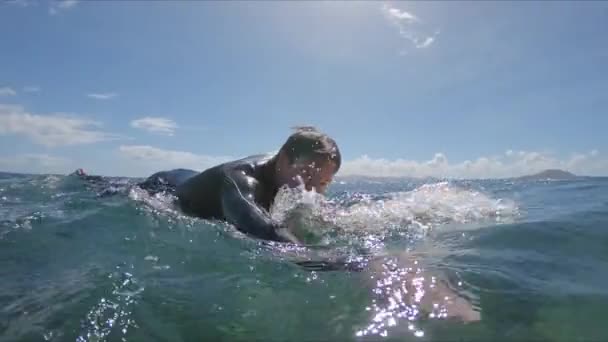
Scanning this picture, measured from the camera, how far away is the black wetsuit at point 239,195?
3477 mm

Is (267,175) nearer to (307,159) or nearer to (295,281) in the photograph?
(307,159)

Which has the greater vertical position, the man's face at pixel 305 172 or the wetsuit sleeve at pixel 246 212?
the man's face at pixel 305 172

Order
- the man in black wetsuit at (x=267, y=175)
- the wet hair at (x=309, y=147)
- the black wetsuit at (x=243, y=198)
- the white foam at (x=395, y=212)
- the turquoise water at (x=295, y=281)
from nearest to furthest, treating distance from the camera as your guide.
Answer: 1. the turquoise water at (x=295, y=281)
2. the black wetsuit at (x=243, y=198)
3. the man in black wetsuit at (x=267, y=175)
4. the wet hair at (x=309, y=147)
5. the white foam at (x=395, y=212)

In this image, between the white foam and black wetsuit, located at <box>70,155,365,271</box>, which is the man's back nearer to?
black wetsuit, located at <box>70,155,365,271</box>

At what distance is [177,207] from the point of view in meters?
5.31

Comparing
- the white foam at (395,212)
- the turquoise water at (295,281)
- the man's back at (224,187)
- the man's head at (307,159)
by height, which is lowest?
the turquoise water at (295,281)

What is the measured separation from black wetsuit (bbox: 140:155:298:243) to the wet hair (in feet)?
1.11

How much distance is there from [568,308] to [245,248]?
230 cm

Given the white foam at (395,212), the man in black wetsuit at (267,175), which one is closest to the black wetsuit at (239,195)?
the man in black wetsuit at (267,175)

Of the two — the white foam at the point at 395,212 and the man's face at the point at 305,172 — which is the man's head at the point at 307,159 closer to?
the man's face at the point at 305,172

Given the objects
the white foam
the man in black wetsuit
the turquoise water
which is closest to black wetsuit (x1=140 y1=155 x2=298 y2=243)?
the man in black wetsuit

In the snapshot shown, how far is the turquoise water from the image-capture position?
2.22m

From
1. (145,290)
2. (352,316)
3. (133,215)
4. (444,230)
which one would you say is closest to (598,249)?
(444,230)

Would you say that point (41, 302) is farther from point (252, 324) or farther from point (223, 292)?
point (252, 324)
